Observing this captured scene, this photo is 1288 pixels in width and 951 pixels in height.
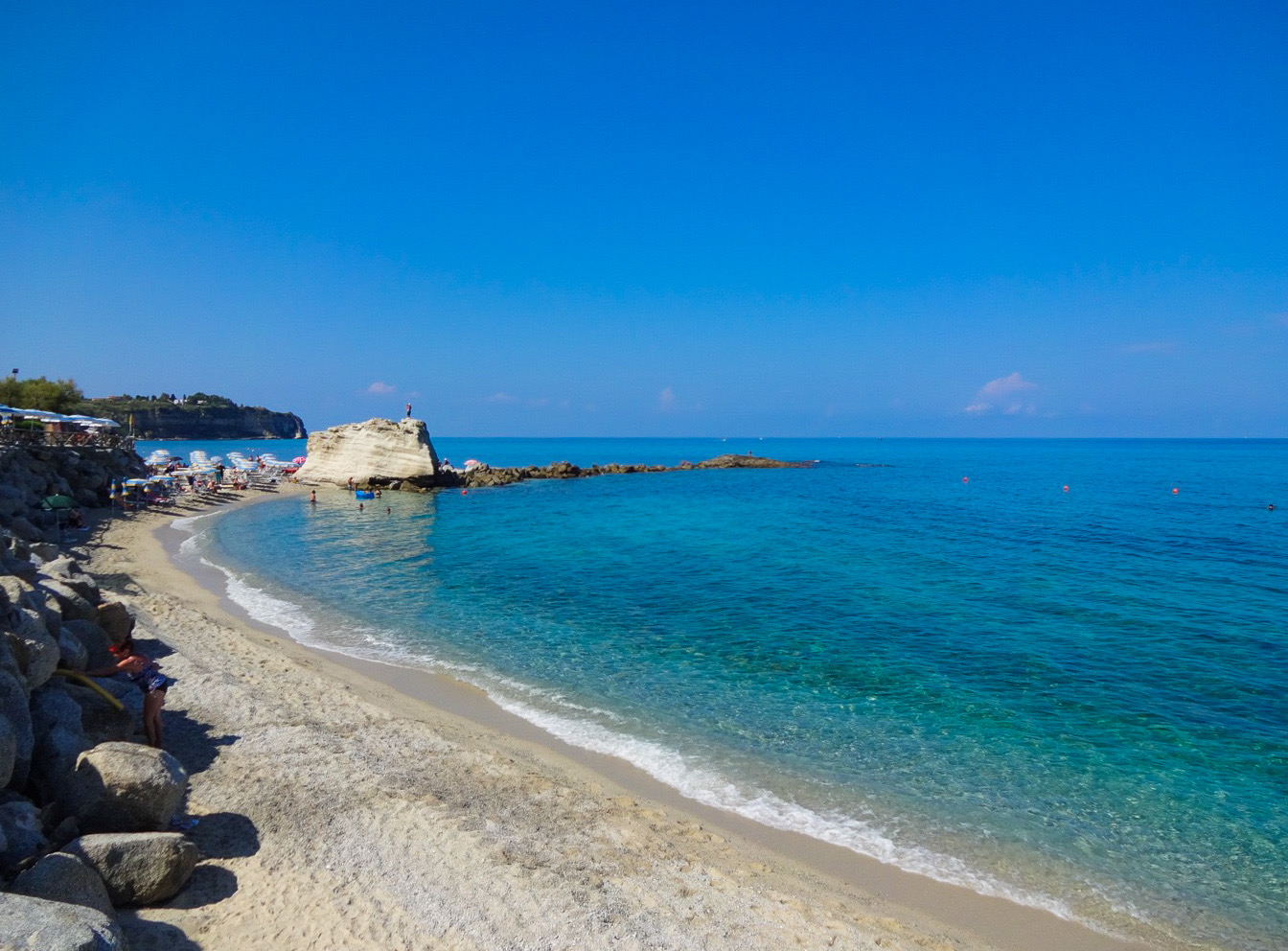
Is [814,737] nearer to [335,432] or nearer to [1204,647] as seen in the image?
[1204,647]

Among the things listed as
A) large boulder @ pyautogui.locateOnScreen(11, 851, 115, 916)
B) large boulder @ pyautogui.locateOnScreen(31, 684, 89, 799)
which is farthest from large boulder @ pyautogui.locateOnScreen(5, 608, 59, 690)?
large boulder @ pyautogui.locateOnScreen(11, 851, 115, 916)

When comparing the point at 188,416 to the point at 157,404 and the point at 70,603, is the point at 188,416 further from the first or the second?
the point at 70,603

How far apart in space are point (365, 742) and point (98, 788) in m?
4.00

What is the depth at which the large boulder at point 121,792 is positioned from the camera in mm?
6699

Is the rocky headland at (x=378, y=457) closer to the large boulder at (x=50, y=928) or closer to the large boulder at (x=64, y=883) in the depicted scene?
the large boulder at (x=64, y=883)

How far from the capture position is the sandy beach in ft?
21.0

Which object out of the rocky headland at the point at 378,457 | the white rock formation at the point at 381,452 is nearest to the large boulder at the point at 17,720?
the rocky headland at the point at 378,457

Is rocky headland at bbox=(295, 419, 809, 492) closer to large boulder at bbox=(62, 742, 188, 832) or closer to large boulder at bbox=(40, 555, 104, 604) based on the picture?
large boulder at bbox=(40, 555, 104, 604)

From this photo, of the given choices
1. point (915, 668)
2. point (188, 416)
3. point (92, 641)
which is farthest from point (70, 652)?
point (188, 416)

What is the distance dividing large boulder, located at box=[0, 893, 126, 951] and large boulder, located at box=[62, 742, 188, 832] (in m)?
2.10

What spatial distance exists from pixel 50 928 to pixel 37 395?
6478cm

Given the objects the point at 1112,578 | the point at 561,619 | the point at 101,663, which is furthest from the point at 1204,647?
the point at 101,663

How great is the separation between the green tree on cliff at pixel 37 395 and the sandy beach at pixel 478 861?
185 feet

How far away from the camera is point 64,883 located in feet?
17.9
